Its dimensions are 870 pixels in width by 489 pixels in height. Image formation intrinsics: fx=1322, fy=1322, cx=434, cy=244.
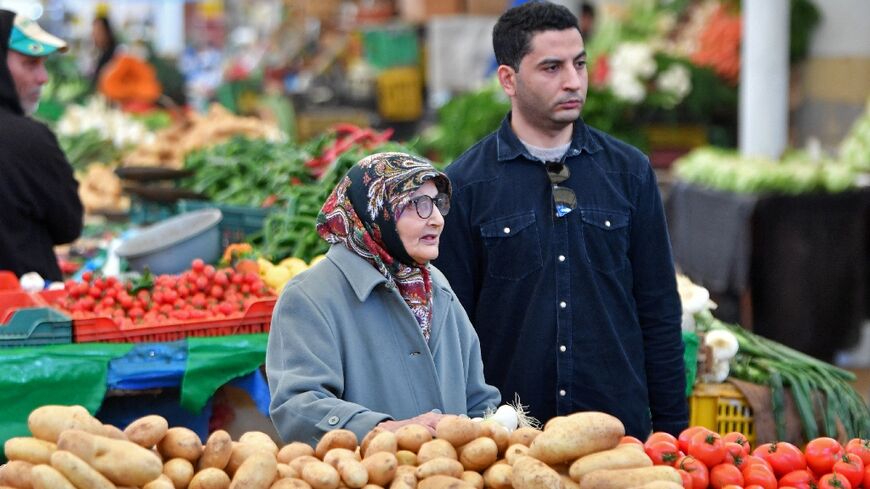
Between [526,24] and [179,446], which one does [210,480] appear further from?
[526,24]

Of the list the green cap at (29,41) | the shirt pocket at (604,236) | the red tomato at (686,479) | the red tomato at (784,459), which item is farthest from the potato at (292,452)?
the green cap at (29,41)

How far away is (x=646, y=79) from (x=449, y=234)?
787 centimetres

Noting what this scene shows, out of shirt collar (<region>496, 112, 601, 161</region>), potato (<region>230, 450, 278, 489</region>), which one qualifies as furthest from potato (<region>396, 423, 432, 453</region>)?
shirt collar (<region>496, 112, 601, 161</region>)

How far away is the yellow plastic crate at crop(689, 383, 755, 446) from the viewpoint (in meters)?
5.24

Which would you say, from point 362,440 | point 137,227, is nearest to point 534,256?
point 362,440

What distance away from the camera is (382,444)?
292cm

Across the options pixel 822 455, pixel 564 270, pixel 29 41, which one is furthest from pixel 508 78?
pixel 29 41

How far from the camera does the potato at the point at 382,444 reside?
9.56 ft

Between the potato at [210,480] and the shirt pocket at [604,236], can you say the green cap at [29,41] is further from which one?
the potato at [210,480]

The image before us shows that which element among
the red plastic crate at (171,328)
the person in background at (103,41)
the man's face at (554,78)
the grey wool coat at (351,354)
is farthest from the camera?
the person in background at (103,41)

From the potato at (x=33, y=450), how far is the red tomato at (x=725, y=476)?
1539mm

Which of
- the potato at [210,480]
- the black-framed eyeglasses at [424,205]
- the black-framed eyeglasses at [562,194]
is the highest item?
the black-framed eyeglasses at [424,205]

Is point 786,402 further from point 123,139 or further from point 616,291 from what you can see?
point 123,139

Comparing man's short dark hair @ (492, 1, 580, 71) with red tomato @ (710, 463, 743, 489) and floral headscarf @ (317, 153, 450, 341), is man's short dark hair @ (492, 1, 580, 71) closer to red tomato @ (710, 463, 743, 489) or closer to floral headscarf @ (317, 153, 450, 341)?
floral headscarf @ (317, 153, 450, 341)
